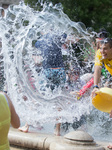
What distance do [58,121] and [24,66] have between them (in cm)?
118

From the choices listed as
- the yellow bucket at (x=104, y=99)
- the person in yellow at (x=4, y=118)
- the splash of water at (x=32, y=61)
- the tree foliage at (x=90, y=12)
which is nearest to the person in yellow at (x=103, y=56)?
the yellow bucket at (x=104, y=99)

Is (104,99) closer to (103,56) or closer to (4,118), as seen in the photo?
(103,56)

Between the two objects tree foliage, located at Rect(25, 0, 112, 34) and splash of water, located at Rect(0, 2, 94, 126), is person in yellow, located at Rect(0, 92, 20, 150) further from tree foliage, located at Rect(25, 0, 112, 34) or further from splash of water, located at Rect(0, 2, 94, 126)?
tree foliage, located at Rect(25, 0, 112, 34)

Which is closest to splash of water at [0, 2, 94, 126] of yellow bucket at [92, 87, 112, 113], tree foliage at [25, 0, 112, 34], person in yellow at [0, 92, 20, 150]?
→ yellow bucket at [92, 87, 112, 113]

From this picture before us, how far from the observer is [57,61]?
5.33m

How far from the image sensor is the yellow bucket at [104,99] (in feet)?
12.4

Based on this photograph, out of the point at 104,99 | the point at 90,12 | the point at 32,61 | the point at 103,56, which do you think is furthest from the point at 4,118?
the point at 90,12

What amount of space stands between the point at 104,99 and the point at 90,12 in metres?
16.3

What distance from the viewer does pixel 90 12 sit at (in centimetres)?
1945

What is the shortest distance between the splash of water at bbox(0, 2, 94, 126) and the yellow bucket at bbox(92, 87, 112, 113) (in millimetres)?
1396

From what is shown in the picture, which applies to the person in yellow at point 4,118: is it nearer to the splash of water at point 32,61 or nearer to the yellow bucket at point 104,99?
the yellow bucket at point 104,99

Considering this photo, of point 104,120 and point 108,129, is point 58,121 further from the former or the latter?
point 104,120

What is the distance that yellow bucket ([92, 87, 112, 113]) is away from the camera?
379 centimetres

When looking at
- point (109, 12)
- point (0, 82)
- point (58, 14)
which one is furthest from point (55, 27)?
point (109, 12)
